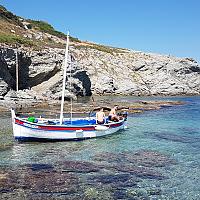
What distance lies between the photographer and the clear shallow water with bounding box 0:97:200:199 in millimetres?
15539

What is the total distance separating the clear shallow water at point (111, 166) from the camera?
1554 cm

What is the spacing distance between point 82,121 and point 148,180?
15802 mm

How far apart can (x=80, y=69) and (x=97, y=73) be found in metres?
16.2

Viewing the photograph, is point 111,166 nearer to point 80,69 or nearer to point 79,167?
point 79,167

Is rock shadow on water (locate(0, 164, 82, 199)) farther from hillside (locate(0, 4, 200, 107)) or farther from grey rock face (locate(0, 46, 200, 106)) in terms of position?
hillside (locate(0, 4, 200, 107))

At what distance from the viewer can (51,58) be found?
70438 mm

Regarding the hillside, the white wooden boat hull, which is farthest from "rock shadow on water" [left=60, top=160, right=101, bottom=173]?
the hillside

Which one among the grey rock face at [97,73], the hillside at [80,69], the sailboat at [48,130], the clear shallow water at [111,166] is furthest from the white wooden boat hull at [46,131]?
the hillside at [80,69]

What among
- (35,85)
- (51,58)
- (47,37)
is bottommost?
(35,85)

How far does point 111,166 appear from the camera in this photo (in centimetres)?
1997

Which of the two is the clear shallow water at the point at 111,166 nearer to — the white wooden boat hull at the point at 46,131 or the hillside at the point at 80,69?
the white wooden boat hull at the point at 46,131

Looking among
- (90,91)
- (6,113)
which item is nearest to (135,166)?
(6,113)

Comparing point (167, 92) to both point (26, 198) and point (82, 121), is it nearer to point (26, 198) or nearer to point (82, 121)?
point (82, 121)

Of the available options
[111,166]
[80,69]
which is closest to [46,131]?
[111,166]
